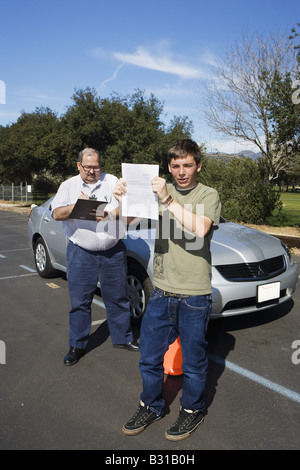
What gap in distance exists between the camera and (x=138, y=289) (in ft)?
13.9

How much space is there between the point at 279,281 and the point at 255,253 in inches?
15.2

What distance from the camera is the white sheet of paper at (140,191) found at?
2.24 meters

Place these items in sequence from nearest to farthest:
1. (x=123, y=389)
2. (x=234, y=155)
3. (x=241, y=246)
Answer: (x=123, y=389) < (x=241, y=246) < (x=234, y=155)

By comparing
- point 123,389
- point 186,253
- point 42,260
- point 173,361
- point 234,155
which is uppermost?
point 234,155

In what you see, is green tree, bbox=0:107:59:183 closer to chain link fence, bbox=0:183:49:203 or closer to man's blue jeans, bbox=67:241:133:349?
chain link fence, bbox=0:183:49:203

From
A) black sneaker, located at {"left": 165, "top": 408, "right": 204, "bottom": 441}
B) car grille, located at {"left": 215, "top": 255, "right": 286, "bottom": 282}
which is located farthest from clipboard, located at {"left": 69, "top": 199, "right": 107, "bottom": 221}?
black sneaker, located at {"left": 165, "top": 408, "right": 204, "bottom": 441}

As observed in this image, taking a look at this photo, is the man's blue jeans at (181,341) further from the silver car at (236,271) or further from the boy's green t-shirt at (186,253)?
the silver car at (236,271)

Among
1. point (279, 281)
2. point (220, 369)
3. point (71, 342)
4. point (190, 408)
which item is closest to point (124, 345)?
point (71, 342)

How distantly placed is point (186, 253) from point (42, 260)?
4.44 m

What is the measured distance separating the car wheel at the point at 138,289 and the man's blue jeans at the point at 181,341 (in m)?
1.53

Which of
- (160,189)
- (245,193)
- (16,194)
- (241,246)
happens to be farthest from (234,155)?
(16,194)

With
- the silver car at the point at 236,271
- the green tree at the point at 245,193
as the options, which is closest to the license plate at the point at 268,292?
the silver car at the point at 236,271

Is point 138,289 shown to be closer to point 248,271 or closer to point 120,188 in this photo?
point 248,271

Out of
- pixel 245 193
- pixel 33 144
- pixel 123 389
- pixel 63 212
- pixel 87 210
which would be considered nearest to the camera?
pixel 123 389
